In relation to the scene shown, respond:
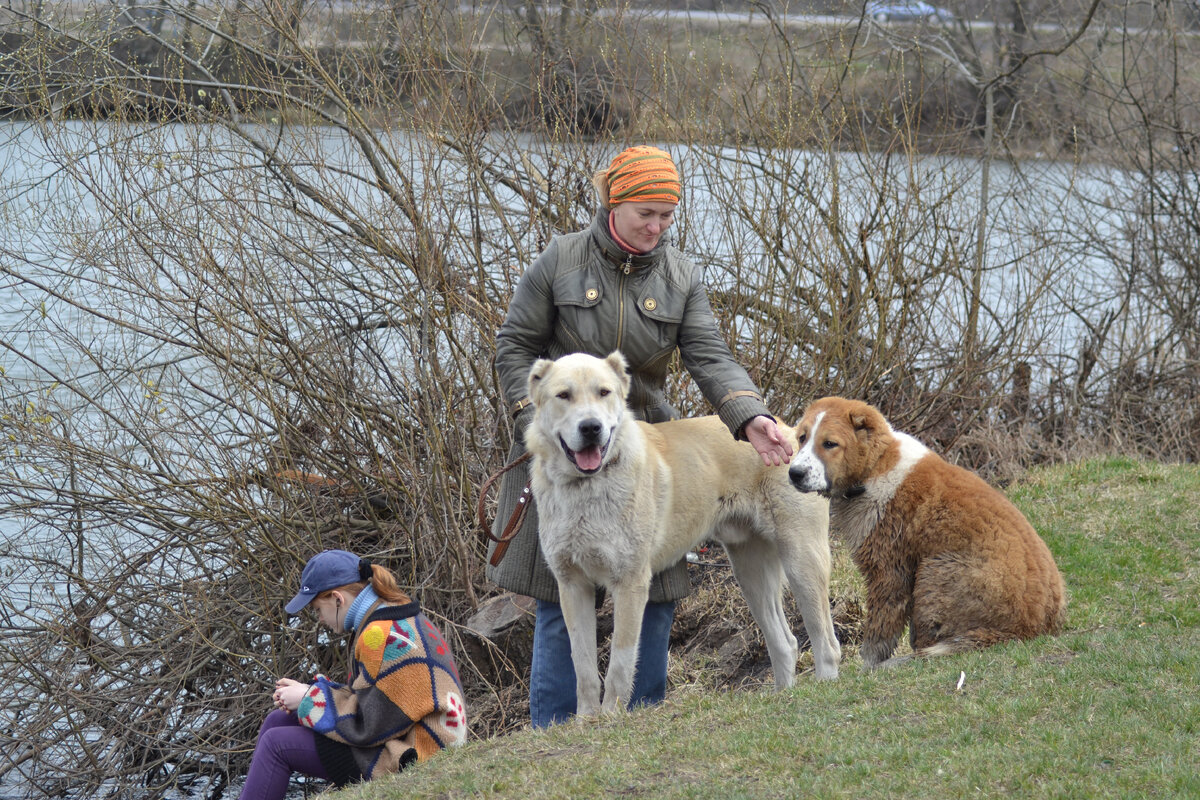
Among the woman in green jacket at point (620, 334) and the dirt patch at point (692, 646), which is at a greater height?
the woman in green jacket at point (620, 334)

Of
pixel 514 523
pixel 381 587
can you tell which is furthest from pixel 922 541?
pixel 381 587

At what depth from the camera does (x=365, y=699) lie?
4.70 meters

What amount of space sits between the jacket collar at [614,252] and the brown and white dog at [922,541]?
3.64ft

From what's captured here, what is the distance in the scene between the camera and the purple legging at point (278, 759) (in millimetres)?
4820

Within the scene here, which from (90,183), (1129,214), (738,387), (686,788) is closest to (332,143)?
(90,183)

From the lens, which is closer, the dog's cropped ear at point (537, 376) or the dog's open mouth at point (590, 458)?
the dog's open mouth at point (590, 458)

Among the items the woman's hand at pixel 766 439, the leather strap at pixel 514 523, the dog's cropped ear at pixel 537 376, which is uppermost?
the dog's cropped ear at pixel 537 376

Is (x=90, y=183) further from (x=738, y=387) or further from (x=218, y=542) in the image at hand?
(x=738, y=387)

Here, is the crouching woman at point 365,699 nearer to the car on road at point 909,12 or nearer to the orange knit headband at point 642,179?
the orange knit headband at point 642,179

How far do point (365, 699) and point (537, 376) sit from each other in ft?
5.29

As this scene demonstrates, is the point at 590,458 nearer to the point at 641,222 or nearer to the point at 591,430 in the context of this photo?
the point at 591,430

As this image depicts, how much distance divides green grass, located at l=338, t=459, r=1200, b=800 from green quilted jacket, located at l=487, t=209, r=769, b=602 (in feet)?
2.74

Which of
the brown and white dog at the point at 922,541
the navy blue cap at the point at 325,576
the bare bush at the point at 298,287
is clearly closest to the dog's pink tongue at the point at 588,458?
the brown and white dog at the point at 922,541

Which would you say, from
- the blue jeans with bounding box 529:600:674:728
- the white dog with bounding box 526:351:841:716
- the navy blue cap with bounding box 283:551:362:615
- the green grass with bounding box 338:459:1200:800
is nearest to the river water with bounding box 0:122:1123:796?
the navy blue cap with bounding box 283:551:362:615
